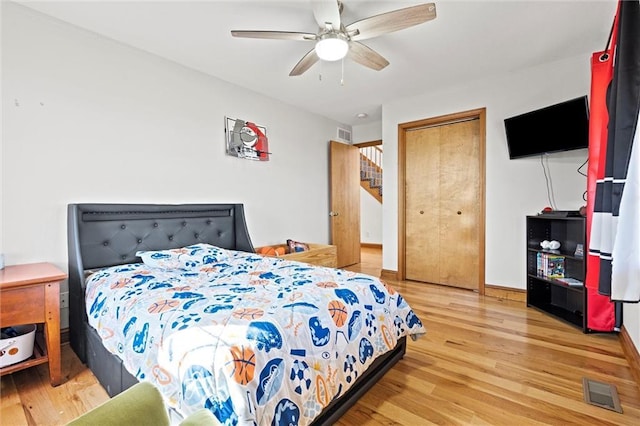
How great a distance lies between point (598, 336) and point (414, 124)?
293 cm

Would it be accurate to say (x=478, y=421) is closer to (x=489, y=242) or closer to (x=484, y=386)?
(x=484, y=386)

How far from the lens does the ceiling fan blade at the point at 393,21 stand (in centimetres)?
176

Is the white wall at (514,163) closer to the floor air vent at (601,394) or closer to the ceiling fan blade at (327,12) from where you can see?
the floor air vent at (601,394)

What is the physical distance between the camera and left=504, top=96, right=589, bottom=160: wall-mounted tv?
2641 millimetres

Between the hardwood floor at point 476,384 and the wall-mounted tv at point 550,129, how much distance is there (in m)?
1.67

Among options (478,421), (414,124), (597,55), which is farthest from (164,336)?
(414,124)

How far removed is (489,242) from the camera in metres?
3.51

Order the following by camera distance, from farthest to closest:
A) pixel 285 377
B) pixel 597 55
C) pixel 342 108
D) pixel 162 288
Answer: pixel 342 108
pixel 597 55
pixel 162 288
pixel 285 377

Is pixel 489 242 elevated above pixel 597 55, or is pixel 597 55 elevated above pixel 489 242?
pixel 597 55

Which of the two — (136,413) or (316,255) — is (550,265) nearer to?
(316,255)

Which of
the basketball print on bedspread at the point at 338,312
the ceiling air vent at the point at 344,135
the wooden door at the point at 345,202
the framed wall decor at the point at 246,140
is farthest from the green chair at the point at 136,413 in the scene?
the ceiling air vent at the point at 344,135

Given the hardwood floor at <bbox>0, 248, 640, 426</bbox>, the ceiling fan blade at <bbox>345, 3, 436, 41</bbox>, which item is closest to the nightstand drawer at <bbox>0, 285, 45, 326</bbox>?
the hardwood floor at <bbox>0, 248, 640, 426</bbox>

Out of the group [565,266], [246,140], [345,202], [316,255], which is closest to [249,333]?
[316,255]

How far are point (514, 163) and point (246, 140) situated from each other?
3144 mm
